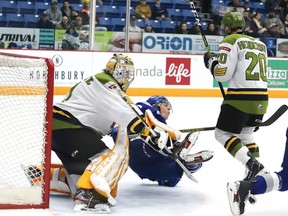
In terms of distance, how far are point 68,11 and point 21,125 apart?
4524 mm

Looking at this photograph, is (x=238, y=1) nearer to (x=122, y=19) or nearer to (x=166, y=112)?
(x=122, y=19)

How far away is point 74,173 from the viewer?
12.1 ft

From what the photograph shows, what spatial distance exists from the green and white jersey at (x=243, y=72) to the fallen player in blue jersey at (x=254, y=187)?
49 centimetres

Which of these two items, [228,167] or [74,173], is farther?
[228,167]

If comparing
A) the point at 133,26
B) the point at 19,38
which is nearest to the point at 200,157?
the point at 19,38

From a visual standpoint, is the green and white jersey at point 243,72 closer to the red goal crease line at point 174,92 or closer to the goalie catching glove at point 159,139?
the goalie catching glove at point 159,139

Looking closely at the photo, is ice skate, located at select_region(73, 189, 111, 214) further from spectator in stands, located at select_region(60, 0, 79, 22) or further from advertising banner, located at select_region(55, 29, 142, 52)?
spectator in stands, located at select_region(60, 0, 79, 22)

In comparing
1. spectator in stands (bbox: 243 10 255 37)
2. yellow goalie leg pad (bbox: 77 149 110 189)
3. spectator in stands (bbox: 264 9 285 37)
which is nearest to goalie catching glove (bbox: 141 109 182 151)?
yellow goalie leg pad (bbox: 77 149 110 189)

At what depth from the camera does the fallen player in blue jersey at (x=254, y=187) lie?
11.2 feet

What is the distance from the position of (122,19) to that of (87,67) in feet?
3.33

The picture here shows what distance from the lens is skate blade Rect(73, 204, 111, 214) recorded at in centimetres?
346

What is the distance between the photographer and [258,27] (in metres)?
10.2

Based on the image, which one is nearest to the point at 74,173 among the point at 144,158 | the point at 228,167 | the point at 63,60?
the point at 144,158

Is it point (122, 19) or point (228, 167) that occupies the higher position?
point (122, 19)
